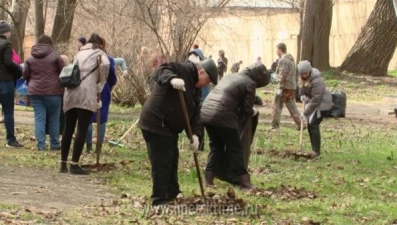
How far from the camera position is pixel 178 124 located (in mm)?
9094

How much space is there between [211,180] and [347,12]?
3561 centimetres

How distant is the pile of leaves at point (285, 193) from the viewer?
1048 cm

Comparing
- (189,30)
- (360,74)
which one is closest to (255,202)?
(189,30)

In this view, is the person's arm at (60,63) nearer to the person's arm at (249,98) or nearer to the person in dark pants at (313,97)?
the person in dark pants at (313,97)

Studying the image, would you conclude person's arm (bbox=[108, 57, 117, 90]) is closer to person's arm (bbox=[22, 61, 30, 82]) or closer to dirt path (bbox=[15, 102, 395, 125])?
person's arm (bbox=[22, 61, 30, 82])

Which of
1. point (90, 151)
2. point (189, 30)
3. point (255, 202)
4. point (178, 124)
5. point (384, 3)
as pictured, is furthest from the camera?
point (384, 3)

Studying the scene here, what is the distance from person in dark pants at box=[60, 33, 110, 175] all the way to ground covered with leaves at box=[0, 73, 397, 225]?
0.30 m

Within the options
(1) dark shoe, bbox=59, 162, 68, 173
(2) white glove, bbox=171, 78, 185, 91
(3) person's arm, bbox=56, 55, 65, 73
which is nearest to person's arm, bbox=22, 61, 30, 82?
(3) person's arm, bbox=56, 55, 65, 73

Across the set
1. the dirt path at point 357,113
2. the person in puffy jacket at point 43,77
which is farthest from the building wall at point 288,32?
the person in puffy jacket at point 43,77

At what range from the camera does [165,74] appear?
888 centimetres

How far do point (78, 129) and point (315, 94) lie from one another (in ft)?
12.7

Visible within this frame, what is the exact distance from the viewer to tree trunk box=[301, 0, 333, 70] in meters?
33.3

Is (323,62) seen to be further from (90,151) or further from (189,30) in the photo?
(90,151)

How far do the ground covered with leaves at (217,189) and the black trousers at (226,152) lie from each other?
225 mm
